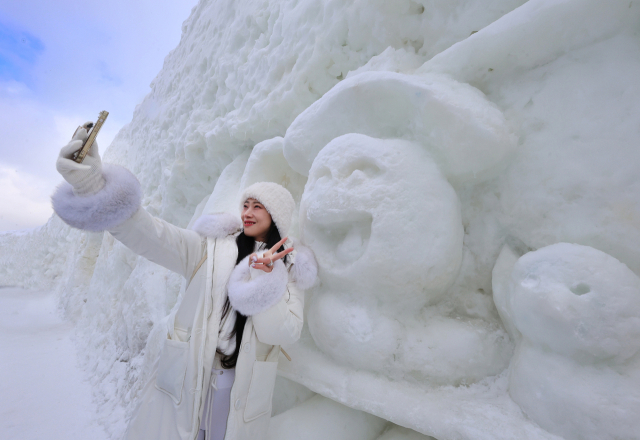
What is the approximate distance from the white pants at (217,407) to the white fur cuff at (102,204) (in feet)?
1.93

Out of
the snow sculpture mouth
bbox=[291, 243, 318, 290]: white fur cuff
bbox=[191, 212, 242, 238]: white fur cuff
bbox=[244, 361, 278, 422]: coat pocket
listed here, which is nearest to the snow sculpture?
the snow sculpture mouth

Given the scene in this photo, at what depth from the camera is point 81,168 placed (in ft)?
2.89

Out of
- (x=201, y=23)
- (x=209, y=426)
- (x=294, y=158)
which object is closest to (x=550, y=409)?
(x=209, y=426)

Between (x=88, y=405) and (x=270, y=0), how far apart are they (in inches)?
130

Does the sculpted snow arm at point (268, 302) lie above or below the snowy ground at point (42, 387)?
above

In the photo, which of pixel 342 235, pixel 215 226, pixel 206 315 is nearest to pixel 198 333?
pixel 206 315

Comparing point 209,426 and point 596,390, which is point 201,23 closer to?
point 209,426

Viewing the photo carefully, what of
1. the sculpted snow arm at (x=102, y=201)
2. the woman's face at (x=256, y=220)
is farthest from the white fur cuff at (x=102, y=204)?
the woman's face at (x=256, y=220)

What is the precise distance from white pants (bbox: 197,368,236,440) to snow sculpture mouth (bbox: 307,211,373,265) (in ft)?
1.73

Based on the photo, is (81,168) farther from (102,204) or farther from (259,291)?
(259,291)

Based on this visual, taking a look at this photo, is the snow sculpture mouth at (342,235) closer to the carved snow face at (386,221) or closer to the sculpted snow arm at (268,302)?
the carved snow face at (386,221)

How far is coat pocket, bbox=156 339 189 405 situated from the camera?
100 cm

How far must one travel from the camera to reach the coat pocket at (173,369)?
1.00 meters

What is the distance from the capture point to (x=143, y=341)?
2.62m
